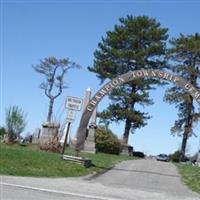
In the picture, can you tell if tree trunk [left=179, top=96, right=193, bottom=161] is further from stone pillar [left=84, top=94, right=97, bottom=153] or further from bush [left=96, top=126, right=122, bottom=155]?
stone pillar [left=84, top=94, right=97, bottom=153]

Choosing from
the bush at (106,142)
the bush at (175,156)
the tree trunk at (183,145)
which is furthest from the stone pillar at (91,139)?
the bush at (175,156)

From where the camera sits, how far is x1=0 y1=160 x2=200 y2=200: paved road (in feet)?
44.8

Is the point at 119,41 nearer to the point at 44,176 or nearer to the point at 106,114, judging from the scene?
the point at 106,114

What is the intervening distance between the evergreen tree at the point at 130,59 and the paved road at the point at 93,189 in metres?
45.4

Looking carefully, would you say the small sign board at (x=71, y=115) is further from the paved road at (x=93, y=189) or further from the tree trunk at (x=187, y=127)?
the tree trunk at (x=187, y=127)

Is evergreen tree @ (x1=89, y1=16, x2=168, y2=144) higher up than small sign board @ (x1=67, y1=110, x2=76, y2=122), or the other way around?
evergreen tree @ (x1=89, y1=16, x2=168, y2=144)

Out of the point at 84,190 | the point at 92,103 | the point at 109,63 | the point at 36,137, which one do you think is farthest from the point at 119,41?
the point at 84,190

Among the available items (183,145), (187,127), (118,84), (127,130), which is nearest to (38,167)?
(118,84)

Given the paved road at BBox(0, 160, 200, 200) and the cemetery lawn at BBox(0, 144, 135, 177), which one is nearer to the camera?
the paved road at BBox(0, 160, 200, 200)

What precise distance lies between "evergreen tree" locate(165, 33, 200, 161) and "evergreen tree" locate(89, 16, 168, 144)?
1793mm

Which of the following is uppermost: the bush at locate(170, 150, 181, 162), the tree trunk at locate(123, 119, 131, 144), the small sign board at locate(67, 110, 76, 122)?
the tree trunk at locate(123, 119, 131, 144)

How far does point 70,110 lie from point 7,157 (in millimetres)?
6275

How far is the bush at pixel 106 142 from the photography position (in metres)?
52.8

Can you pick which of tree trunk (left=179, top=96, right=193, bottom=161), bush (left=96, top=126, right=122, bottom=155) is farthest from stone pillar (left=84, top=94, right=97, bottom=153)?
tree trunk (left=179, top=96, right=193, bottom=161)
